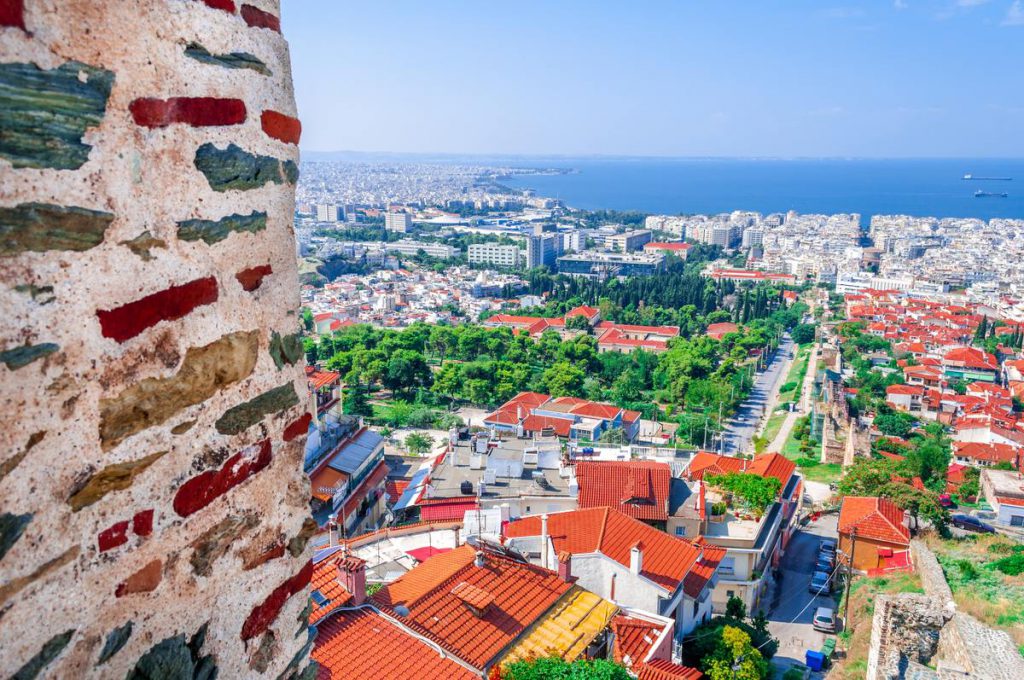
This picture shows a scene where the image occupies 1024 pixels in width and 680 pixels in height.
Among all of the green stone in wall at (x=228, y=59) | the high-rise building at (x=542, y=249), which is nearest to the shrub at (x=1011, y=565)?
the green stone in wall at (x=228, y=59)

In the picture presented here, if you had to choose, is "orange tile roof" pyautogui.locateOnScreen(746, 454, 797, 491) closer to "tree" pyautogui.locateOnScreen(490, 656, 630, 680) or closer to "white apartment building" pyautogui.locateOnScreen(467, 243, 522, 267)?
"tree" pyautogui.locateOnScreen(490, 656, 630, 680)

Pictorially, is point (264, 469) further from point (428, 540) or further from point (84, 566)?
point (428, 540)

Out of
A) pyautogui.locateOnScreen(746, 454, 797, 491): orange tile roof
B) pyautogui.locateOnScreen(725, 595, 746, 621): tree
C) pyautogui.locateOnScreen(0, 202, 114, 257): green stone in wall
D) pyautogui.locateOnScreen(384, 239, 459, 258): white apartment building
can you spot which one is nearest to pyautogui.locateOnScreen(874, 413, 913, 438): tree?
pyautogui.locateOnScreen(746, 454, 797, 491): orange tile roof

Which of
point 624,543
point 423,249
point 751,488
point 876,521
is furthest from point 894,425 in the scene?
point 423,249

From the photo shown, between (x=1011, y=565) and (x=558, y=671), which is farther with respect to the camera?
(x=1011, y=565)

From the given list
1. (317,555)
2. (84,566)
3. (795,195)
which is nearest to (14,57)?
(84,566)

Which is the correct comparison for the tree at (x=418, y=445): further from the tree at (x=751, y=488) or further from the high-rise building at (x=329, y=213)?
the high-rise building at (x=329, y=213)

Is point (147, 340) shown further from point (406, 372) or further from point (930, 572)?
point (406, 372)
